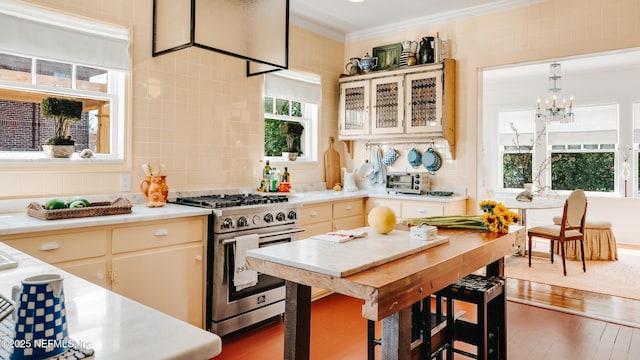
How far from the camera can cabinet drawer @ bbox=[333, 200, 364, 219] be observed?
4227 mm

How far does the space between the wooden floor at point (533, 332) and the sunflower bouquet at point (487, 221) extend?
0.96m

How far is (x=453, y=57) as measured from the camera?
4.62 metres

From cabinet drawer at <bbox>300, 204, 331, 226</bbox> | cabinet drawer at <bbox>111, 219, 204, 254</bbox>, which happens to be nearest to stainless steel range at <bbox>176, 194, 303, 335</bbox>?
cabinet drawer at <bbox>111, 219, 204, 254</bbox>

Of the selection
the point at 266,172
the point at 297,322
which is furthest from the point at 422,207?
the point at 297,322

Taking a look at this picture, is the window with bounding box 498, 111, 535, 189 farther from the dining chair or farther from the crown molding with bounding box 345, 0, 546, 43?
the crown molding with bounding box 345, 0, 546, 43

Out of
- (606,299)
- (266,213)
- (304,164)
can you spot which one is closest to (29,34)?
(266,213)

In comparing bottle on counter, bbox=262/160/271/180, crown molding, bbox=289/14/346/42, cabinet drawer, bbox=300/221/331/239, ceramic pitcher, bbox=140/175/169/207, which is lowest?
cabinet drawer, bbox=300/221/331/239

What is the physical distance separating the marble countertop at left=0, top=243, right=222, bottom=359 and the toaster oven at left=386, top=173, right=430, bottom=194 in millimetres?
3851

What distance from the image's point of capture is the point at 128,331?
84cm

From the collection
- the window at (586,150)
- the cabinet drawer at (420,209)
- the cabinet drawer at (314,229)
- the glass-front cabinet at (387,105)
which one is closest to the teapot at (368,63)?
the glass-front cabinet at (387,105)

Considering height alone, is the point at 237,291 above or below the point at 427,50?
below

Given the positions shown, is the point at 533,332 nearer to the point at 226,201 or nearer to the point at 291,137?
the point at 226,201

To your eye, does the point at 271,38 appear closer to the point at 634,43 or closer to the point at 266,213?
the point at 266,213

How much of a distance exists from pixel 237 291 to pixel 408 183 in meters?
2.29
